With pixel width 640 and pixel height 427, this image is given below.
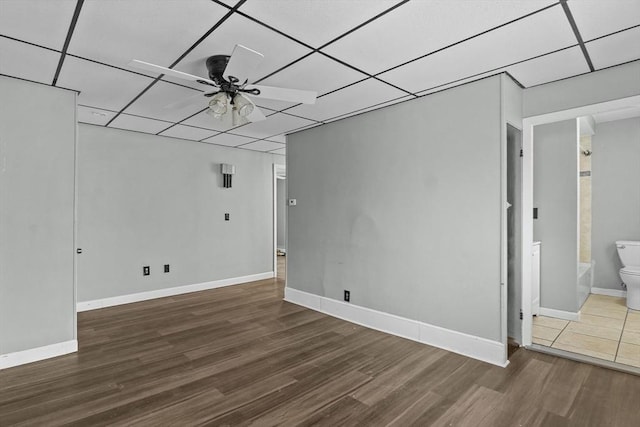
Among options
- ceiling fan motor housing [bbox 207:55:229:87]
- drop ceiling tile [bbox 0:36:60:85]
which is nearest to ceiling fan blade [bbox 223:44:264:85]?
ceiling fan motor housing [bbox 207:55:229:87]

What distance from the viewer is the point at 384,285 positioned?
3.60m

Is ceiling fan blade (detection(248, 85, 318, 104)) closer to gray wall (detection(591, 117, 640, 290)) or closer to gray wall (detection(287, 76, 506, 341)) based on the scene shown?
gray wall (detection(287, 76, 506, 341))

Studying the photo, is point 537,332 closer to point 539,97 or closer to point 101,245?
point 539,97

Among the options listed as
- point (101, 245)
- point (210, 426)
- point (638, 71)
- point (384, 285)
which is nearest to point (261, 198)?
point (101, 245)

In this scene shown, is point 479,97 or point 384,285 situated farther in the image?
point 384,285

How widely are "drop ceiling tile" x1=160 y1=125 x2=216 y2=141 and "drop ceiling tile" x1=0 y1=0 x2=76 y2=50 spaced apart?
220 centimetres

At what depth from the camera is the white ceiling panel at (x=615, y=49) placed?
2122 millimetres

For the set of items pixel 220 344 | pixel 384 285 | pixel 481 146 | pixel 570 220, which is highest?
pixel 481 146

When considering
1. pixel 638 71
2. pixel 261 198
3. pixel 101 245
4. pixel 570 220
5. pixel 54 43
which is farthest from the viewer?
pixel 261 198

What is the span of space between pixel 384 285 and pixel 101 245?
3.74 m

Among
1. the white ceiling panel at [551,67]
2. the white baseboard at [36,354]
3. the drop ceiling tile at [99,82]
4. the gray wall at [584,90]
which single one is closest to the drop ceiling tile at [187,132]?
the drop ceiling tile at [99,82]

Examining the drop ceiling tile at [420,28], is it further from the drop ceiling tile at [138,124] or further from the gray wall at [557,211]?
the drop ceiling tile at [138,124]

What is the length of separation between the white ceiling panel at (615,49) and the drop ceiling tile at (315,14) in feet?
5.05

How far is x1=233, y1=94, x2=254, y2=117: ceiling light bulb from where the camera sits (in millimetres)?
2506
